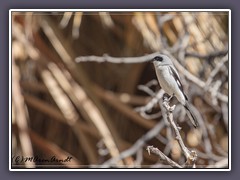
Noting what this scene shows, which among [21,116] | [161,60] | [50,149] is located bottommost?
[50,149]

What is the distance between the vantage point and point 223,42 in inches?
90.0

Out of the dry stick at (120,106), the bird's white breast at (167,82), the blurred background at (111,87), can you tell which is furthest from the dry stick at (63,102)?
the bird's white breast at (167,82)

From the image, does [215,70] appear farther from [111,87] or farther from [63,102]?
[63,102]

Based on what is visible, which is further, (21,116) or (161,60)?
(21,116)

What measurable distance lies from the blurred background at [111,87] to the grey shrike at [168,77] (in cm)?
17

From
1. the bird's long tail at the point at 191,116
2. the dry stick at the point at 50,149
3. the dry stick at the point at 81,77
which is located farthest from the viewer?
the dry stick at the point at 81,77

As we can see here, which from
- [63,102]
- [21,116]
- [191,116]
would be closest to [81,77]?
[63,102]

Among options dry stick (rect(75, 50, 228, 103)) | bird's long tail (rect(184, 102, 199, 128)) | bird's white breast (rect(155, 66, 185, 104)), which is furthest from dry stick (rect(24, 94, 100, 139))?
bird's white breast (rect(155, 66, 185, 104))

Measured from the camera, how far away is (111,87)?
246 centimetres

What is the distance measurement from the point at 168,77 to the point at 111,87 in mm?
507

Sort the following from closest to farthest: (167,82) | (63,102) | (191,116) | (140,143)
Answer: (167,82)
(191,116)
(140,143)
(63,102)

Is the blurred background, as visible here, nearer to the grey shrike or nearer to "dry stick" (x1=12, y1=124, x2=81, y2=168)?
"dry stick" (x1=12, y1=124, x2=81, y2=168)

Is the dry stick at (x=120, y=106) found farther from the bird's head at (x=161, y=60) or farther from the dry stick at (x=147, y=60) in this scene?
the bird's head at (x=161, y=60)

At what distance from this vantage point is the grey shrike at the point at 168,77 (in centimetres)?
198
